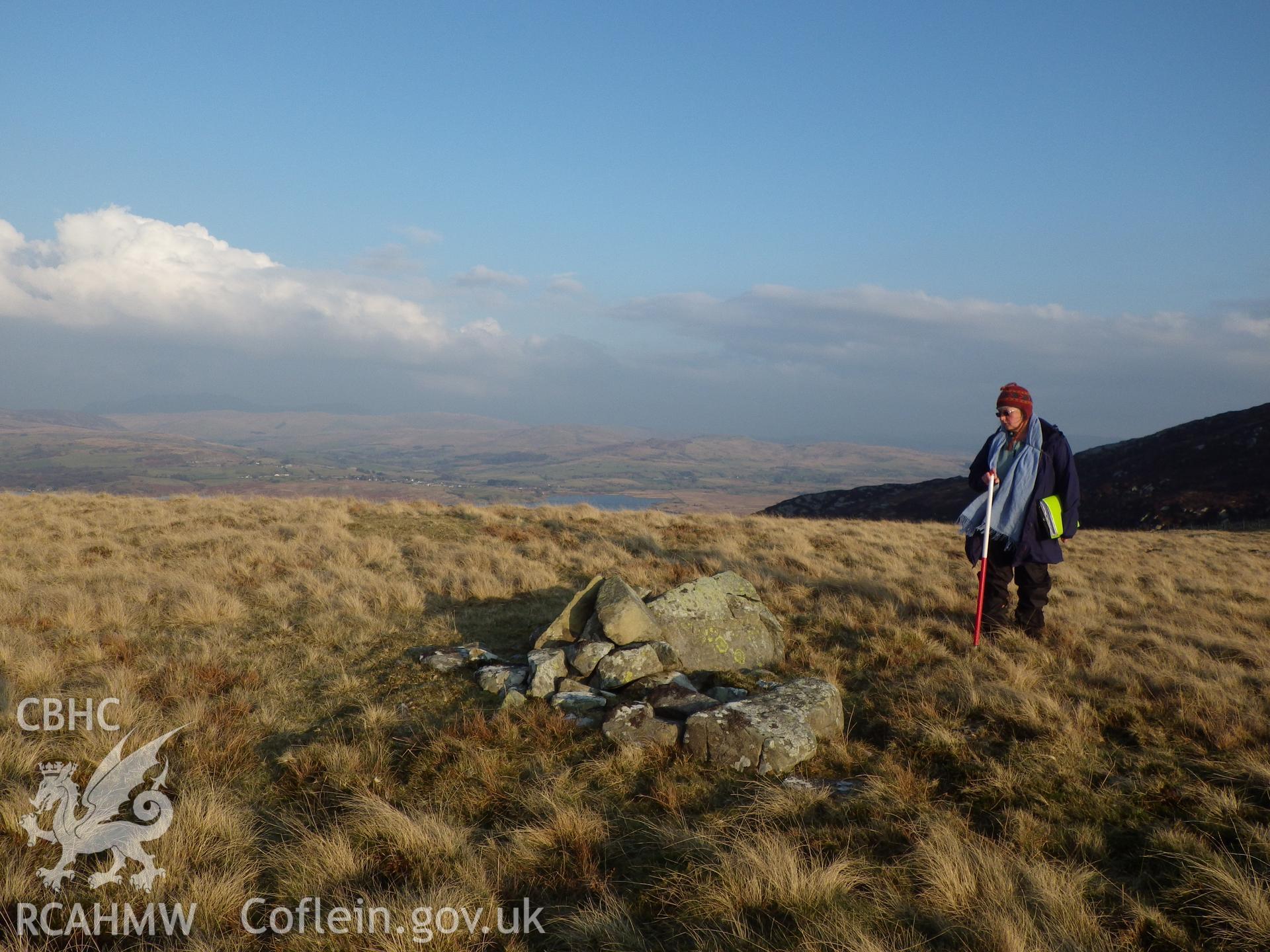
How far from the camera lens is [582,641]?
6.57 m

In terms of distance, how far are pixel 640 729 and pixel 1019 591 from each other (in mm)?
5303

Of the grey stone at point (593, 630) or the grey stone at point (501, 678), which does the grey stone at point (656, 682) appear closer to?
the grey stone at point (593, 630)

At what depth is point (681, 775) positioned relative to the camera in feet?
15.0

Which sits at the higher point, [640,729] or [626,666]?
[626,666]

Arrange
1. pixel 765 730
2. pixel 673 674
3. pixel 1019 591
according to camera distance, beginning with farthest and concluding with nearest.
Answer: pixel 1019 591 < pixel 673 674 < pixel 765 730

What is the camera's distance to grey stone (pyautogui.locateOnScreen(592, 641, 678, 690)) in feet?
19.8

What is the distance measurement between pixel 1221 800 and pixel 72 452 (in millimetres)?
152991

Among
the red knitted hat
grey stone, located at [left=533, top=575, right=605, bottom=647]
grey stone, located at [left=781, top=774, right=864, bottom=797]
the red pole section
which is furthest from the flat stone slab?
the red knitted hat

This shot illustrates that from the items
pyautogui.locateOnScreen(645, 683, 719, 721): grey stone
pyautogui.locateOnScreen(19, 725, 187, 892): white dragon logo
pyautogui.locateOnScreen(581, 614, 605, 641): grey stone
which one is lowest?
pyautogui.locateOnScreen(19, 725, 187, 892): white dragon logo

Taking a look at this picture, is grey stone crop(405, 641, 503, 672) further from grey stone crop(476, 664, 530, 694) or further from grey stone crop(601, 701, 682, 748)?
grey stone crop(601, 701, 682, 748)

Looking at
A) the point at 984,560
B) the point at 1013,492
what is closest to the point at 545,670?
the point at 984,560

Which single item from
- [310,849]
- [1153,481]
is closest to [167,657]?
[310,849]

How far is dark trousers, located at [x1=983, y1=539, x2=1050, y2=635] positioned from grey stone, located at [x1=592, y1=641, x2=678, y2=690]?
4.24m

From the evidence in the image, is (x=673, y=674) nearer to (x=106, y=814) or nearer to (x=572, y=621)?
(x=572, y=621)
